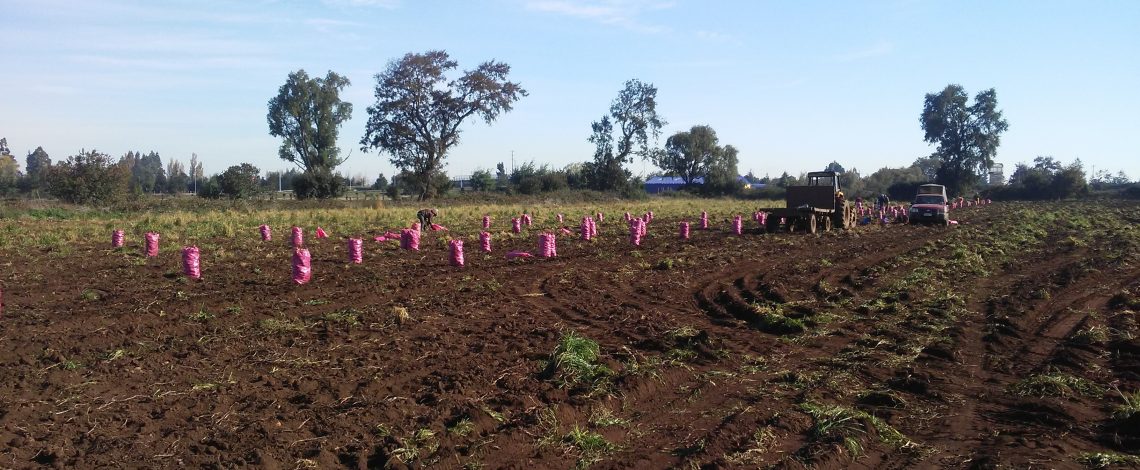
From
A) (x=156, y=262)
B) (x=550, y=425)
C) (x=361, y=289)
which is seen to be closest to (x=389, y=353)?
(x=550, y=425)

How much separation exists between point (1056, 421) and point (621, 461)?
3.38 m

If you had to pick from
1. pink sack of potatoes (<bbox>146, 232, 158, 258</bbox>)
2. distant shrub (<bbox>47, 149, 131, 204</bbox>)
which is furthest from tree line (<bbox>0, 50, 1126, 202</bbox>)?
pink sack of potatoes (<bbox>146, 232, 158, 258</bbox>)

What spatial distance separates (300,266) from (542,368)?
22.1 feet

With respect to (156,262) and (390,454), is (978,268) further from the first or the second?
(156,262)

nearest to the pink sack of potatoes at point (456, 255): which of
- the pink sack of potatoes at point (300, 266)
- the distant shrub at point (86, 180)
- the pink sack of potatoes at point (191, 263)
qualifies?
the pink sack of potatoes at point (300, 266)

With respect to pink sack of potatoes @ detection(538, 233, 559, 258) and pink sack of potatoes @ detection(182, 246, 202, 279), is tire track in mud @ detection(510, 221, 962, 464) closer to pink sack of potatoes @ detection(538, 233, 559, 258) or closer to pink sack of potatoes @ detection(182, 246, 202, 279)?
pink sack of potatoes @ detection(538, 233, 559, 258)

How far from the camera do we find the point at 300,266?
1234cm

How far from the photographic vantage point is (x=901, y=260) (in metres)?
16.4

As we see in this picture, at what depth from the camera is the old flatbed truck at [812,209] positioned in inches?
960

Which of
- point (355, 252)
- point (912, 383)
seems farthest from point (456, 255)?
point (912, 383)

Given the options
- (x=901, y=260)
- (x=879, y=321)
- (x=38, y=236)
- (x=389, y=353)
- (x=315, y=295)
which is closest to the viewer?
(x=389, y=353)

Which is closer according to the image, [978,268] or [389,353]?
[389,353]

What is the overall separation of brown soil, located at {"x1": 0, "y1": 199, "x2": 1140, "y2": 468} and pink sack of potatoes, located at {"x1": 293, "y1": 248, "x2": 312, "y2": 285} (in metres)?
0.51

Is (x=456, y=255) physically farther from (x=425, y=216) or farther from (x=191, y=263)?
(x=425, y=216)
